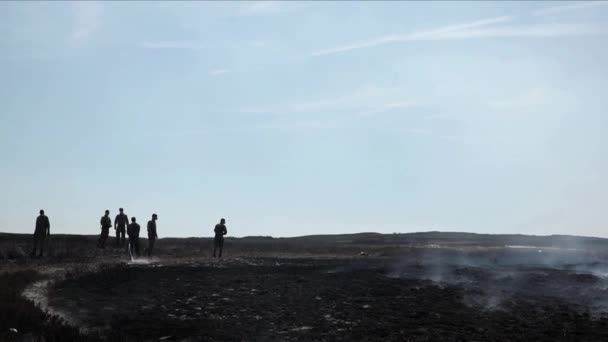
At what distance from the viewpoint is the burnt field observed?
18781 mm

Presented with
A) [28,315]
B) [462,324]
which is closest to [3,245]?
[28,315]

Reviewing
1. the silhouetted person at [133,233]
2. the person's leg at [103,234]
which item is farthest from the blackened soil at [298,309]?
the person's leg at [103,234]

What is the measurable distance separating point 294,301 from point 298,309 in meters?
1.49

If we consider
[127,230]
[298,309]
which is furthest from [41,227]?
[298,309]

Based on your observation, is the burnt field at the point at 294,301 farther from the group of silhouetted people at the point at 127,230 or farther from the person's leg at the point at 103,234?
the person's leg at the point at 103,234

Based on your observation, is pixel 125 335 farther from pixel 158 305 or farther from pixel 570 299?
pixel 570 299

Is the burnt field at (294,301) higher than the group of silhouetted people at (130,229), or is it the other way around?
the group of silhouetted people at (130,229)

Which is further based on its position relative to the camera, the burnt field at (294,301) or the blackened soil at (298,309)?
the blackened soil at (298,309)

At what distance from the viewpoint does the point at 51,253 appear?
3709 centimetres

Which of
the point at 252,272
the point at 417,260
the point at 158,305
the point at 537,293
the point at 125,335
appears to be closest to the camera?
the point at 125,335

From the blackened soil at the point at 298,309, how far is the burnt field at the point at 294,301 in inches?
1.5

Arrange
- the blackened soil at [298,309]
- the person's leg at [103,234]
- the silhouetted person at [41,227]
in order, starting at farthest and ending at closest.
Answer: the person's leg at [103,234] < the silhouetted person at [41,227] < the blackened soil at [298,309]

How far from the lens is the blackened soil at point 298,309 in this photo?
1895 cm

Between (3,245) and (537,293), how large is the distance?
28.8 meters
